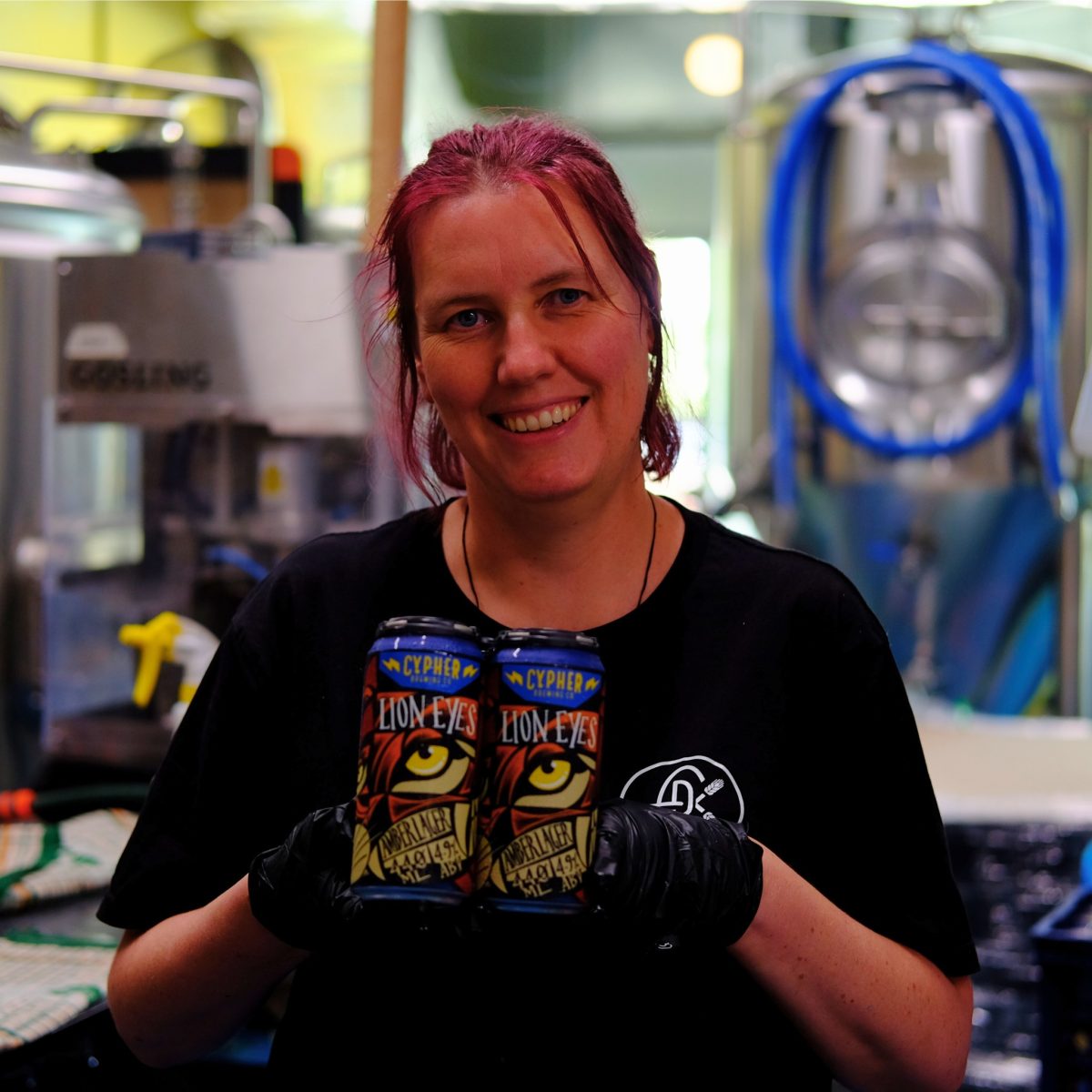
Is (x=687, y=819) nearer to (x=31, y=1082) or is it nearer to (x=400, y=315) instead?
(x=400, y=315)

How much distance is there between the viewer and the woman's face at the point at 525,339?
1.03m

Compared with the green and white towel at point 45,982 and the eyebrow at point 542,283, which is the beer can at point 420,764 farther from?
the green and white towel at point 45,982

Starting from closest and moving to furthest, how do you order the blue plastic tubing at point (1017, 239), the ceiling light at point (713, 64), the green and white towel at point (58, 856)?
1. the green and white towel at point (58, 856)
2. the blue plastic tubing at point (1017, 239)
3. the ceiling light at point (713, 64)

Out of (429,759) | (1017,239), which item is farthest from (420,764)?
(1017,239)

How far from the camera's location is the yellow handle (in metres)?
1.93

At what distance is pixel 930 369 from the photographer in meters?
2.98

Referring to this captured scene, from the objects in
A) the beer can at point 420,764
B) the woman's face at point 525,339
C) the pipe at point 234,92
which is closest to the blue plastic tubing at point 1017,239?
the pipe at point 234,92

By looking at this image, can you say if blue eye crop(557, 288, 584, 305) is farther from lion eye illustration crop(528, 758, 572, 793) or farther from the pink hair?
lion eye illustration crop(528, 758, 572, 793)

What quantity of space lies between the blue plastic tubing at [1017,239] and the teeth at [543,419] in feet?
6.74

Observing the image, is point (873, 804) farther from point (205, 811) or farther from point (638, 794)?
point (205, 811)

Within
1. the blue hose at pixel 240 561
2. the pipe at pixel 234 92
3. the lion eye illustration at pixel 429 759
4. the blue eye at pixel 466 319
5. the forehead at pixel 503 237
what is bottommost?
the blue hose at pixel 240 561

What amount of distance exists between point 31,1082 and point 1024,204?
2504 mm

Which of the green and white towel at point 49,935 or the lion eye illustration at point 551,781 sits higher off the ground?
the lion eye illustration at point 551,781

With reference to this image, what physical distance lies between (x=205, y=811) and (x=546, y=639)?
403 millimetres
